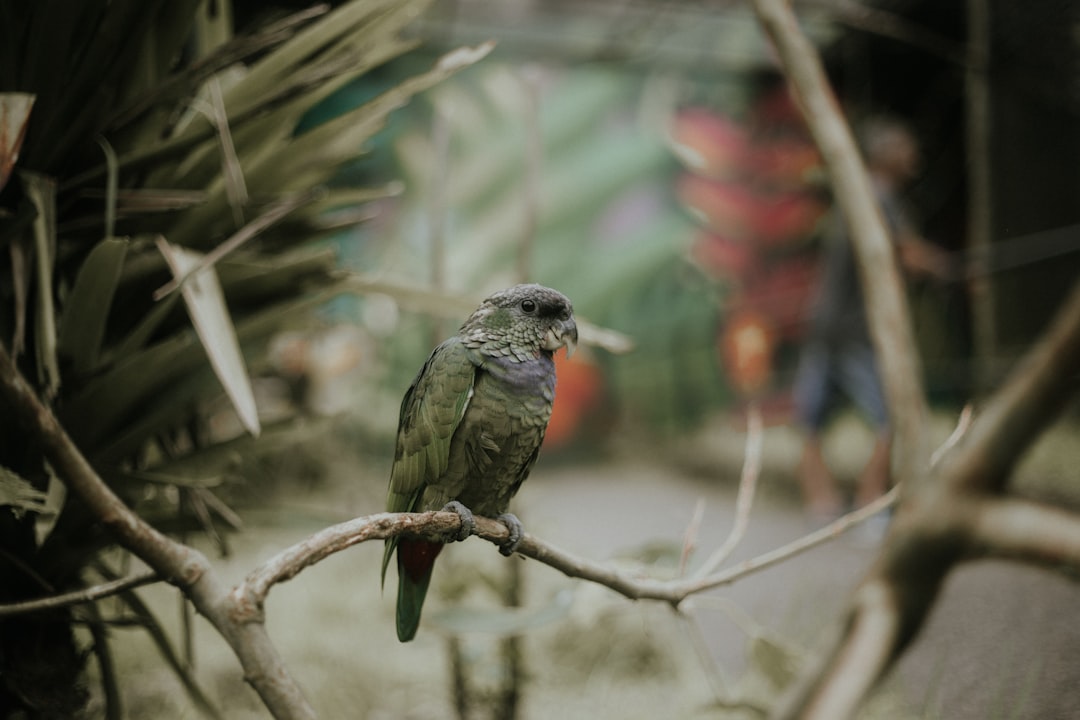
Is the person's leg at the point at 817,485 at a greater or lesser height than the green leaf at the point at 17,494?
lesser

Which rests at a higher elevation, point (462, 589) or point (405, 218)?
point (405, 218)

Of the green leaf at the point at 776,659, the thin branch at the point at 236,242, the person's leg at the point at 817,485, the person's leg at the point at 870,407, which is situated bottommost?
the person's leg at the point at 817,485

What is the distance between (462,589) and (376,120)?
724 millimetres

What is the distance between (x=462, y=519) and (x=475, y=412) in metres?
0.08

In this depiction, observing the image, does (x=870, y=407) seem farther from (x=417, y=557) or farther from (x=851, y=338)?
(x=417, y=557)

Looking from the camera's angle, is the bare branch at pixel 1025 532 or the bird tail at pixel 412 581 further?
the bird tail at pixel 412 581

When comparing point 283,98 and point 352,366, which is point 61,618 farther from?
point 352,366

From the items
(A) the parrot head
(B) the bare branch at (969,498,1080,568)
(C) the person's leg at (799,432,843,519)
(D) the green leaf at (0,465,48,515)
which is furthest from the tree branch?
(C) the person's leg at (799,432,843,519)

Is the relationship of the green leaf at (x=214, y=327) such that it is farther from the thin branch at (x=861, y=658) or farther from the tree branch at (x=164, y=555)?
the thin branch at (x=861, y=658)

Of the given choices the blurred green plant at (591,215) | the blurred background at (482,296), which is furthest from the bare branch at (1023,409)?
the blurred green plant at (591,215)

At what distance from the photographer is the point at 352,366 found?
1.76 m

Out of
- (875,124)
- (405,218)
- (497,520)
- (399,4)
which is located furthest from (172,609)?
(875,124)

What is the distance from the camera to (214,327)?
0.62 meters

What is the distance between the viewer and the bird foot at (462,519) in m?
0.50
